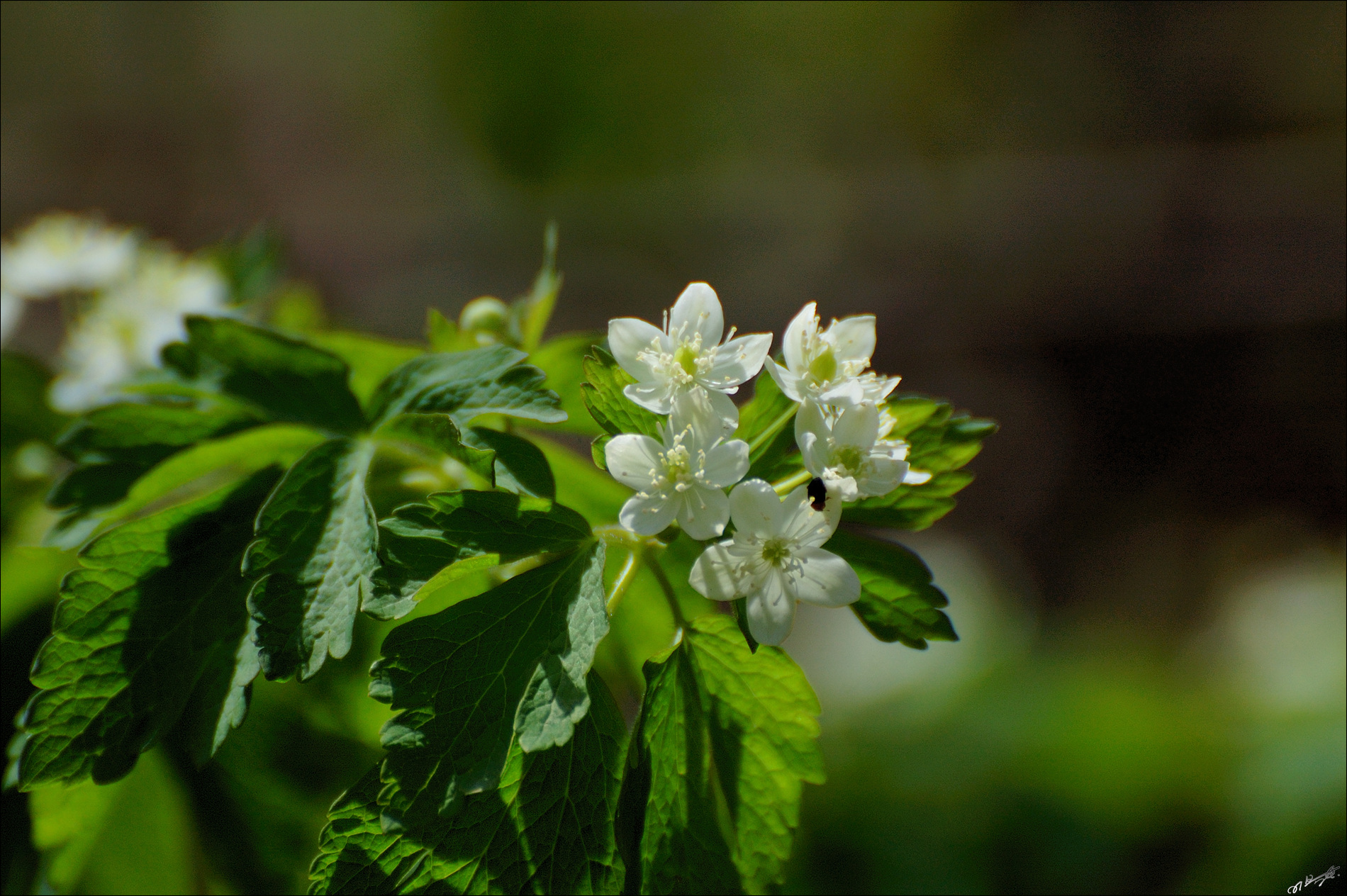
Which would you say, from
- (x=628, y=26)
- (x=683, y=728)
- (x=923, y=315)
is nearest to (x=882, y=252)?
(x=923, y=315)

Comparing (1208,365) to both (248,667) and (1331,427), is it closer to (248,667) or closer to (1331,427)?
(1331,427)

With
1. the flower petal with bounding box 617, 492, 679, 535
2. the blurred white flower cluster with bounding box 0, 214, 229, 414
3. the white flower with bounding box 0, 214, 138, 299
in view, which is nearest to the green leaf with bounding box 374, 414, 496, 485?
the flower petal with bounding box 617, 492, 679, 535

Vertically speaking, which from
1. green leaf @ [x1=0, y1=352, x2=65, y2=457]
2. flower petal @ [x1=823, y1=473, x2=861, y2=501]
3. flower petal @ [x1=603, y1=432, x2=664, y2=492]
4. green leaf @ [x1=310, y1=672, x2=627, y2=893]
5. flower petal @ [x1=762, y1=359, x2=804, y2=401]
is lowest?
green leaf @ [x1=310, y1=672, x2=627, y2=893]

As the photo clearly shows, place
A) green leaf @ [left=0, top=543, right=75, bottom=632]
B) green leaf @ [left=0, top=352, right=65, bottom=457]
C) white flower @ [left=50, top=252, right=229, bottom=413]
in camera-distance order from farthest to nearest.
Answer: white flower @ [left=50, top=252, right=229, bottom=413], green leaf @ [left=0, top=352, right=65, bottom=457], green leaf @ [left=0, top=543, right=75, bottom=632]

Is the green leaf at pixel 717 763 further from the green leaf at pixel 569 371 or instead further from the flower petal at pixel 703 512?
the green leaf at pixel 569 371

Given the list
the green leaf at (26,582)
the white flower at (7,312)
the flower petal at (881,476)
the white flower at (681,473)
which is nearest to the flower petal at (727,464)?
the white flower at (681,473)

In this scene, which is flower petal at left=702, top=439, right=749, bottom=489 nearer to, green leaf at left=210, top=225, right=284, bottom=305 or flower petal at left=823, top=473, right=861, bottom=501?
flower petal at left=823, top=473, right=861, bottom=501

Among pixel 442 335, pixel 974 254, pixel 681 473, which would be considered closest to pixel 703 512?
pixel 681 473
